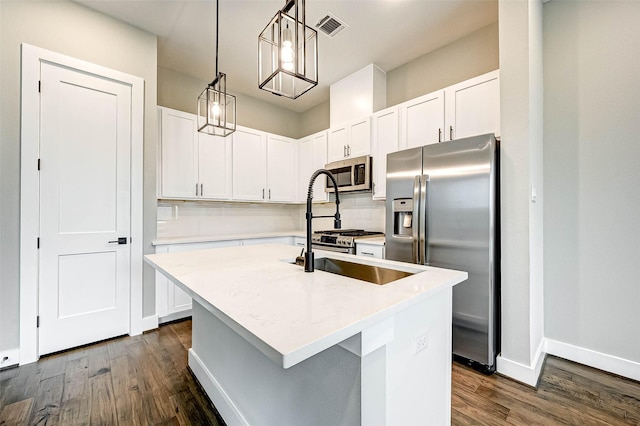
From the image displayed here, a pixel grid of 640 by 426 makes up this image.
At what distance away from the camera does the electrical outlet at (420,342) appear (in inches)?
42.3

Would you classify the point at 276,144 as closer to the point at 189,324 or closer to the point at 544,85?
the point at 189,324

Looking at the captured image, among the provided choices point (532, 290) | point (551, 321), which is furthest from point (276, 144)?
point (551, 321)

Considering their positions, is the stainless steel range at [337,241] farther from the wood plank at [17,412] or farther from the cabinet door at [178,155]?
the wood plank at [17,412]

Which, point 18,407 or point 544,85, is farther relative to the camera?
point 544,85

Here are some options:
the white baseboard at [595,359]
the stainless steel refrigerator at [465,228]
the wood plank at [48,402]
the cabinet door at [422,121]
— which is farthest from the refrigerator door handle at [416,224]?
the wood plank at [48,402]

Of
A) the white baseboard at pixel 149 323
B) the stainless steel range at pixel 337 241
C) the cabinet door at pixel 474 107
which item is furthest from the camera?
the stainless steel range at pixel 337 241

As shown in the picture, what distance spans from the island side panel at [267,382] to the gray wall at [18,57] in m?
1.46

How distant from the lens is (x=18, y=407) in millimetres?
1739

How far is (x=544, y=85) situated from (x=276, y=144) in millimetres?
3147

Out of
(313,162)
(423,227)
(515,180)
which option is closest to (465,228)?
(423,227)

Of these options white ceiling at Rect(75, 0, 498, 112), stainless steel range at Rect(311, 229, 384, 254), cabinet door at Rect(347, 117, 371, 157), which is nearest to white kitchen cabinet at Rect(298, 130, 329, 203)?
cabinet door at Rect(347, 117, 371, 157)

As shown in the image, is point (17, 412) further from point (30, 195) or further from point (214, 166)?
point (214, 166)

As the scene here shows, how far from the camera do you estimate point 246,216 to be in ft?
13.9

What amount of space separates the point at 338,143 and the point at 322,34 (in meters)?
1.26
